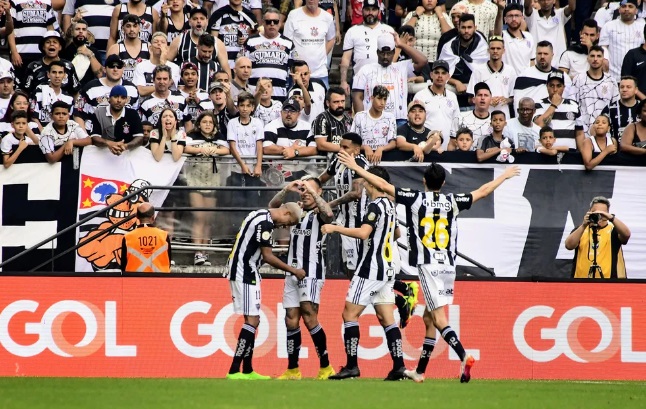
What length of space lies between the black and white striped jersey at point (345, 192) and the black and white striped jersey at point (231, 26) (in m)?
5.78

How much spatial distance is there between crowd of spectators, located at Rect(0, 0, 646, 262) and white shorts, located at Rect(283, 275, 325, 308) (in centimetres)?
283

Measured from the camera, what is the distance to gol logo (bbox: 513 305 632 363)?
51.0 ft

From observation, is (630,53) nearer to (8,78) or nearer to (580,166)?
(580,166)

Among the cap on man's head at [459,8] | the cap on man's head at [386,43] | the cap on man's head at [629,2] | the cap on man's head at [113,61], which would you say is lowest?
the cap on man's head at [113,61]

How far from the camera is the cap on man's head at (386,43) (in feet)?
62.1

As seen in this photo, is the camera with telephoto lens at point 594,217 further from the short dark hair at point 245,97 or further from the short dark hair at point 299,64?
the short dark hair at point 299,64

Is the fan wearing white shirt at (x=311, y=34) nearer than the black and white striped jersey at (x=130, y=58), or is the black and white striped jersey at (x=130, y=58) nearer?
the black and white striped jersey at (x=130, y=58)

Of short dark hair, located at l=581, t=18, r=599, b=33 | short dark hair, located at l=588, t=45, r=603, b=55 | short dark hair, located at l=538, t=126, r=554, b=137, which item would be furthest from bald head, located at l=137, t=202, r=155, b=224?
short dark hair, located at l=581, t=18, r=599, b=33

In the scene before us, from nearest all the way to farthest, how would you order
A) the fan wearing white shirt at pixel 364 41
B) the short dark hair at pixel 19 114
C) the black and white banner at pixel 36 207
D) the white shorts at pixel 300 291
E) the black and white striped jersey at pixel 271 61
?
1. the white shorts at pixel 300 291
2. the black and white banner at pixel 36 207
3. the short dark hair at pixel 19 114
4. the black and white striped jersey at pixel 271 61
5. the fan wearing white shirt at pixel 364 41

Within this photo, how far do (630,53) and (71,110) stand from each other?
858cm

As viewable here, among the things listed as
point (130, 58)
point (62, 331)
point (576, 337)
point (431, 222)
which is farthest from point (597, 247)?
point (130, 58)

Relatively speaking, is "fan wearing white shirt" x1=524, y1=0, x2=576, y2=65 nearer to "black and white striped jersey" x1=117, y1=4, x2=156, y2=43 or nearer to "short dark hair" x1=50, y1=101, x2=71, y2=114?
"black and white striped jersey" x1=117, y1=4, x2=156, y2=43

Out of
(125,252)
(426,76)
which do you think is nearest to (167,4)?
(426,76)

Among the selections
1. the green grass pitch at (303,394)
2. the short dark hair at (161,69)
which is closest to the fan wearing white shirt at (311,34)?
the short dark hair at (161,69)
